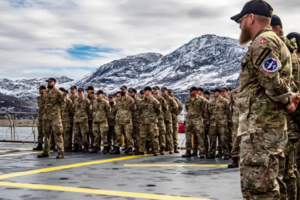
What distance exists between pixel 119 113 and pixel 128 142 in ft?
3.14

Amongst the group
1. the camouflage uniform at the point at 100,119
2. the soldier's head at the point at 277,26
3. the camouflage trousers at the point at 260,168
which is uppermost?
the soldier's head at the point at 277,26

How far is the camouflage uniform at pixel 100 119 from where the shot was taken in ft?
40.7

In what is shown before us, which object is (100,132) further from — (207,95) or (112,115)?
(207,95)

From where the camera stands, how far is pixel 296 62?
4.32 m

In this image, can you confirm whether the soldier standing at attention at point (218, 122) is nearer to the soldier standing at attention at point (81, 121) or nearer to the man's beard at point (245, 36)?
the soldier standing at attention at point (81, 121)

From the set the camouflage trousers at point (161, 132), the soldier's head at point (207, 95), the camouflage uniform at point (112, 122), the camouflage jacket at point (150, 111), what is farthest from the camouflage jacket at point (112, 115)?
the soldier's head at point (207, 95)

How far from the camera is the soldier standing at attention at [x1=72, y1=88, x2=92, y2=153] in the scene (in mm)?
12773

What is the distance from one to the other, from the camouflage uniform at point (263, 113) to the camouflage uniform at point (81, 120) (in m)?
9.97

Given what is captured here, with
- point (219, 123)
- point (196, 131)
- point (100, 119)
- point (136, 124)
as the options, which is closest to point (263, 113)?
point (219, 123)

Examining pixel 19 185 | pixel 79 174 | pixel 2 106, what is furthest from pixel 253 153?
pixel 2 106

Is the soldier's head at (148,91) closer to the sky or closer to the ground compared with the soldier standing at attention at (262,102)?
closer to the sky

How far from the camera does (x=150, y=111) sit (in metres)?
11.8

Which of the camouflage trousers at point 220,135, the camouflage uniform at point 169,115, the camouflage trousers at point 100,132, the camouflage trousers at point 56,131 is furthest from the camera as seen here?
the camouflage uniform at point 169,115

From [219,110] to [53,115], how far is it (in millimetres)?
4547
